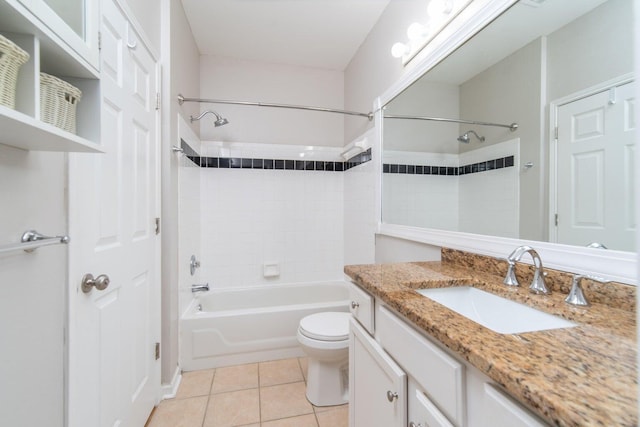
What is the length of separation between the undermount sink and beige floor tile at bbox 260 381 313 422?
1.16m

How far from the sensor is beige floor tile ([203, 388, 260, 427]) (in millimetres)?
1500

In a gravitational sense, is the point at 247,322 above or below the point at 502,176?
below

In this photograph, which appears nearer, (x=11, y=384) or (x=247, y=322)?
(x=11, y=384)

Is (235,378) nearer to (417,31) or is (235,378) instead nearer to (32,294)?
(32,294)

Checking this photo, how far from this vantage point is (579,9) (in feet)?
2.81

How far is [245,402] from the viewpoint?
1.65 meters

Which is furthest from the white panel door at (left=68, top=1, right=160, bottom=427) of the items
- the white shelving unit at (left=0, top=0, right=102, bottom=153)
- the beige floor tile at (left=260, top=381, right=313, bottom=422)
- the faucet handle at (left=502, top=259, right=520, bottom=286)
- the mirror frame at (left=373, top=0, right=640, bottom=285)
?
the faucet handle at (left=502, top=259, right=520, bottom=286)

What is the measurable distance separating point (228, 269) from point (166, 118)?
150cm

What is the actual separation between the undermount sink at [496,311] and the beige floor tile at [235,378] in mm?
1482

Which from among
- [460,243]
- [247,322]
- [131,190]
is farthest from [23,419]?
[460,243]

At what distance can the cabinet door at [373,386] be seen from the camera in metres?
0.80

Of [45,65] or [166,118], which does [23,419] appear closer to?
[45,65]

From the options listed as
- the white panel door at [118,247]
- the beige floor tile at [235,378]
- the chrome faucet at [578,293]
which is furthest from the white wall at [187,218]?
the chrome faucet at [578,293]

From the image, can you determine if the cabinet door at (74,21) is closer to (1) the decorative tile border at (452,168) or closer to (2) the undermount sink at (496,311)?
(2) the undermount sink at (496,311)
